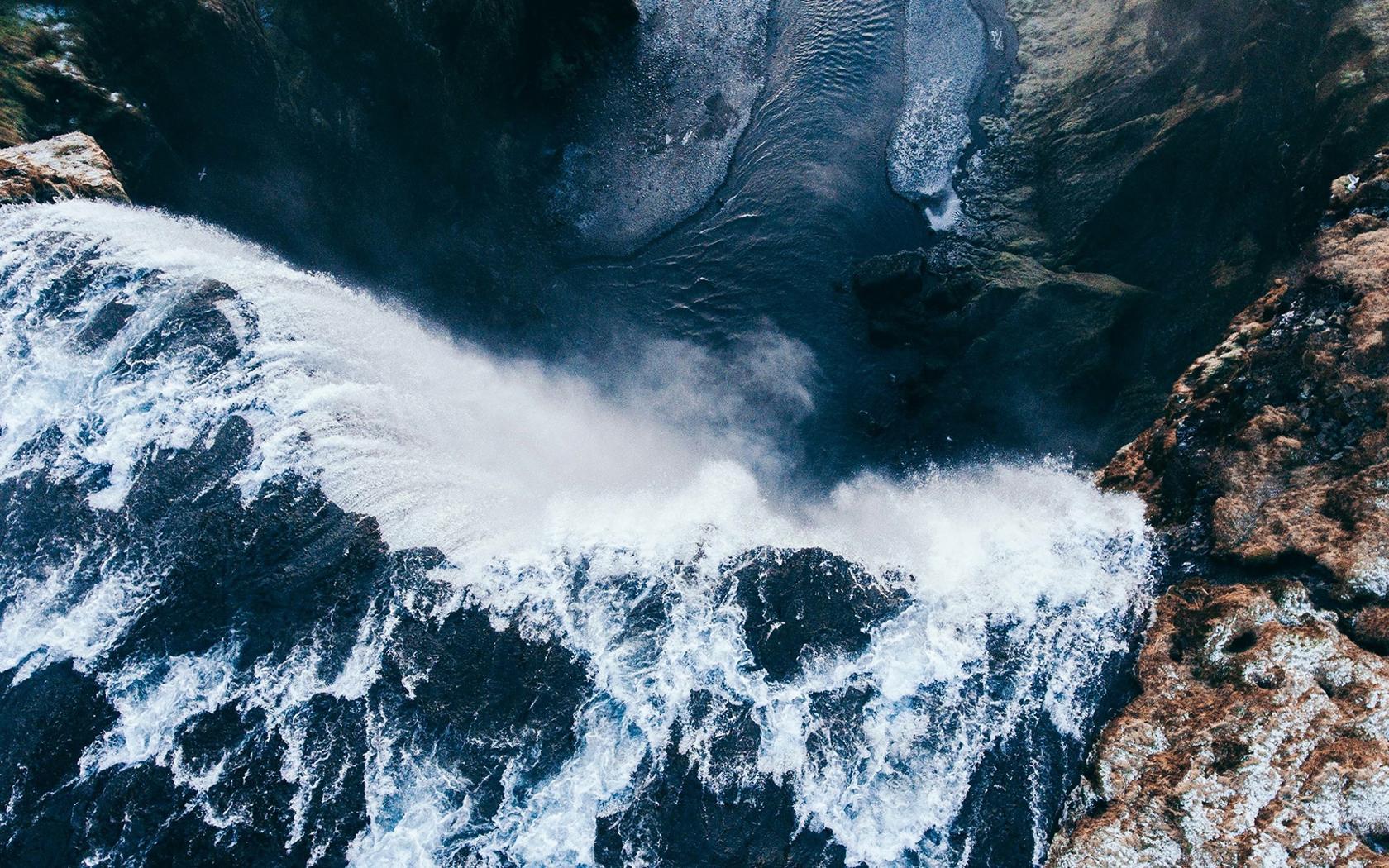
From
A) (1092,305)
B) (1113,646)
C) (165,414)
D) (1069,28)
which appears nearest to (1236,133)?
(1092,305)

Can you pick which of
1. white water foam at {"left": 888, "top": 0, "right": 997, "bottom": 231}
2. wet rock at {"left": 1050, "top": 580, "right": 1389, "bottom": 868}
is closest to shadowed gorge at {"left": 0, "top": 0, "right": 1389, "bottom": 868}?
wet rock at {"left": 1050, "top": 580, "right": 1389, "bottom": 868}

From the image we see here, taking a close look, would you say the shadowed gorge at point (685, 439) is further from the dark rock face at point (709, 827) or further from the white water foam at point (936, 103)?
the white water foam at point (936, 103)

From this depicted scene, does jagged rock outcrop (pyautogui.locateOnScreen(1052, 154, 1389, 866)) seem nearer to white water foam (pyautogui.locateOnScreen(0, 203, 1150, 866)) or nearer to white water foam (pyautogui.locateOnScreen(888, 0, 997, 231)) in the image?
white water foam (pyautogui.locateOnScreen(0, 203, 1150, 866))

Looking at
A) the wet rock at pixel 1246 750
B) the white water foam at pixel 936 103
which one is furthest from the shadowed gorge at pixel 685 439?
the white water foam at pixel 936 103

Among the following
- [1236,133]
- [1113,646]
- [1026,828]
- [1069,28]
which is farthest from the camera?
[1069,28]

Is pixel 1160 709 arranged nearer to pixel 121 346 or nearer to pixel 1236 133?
pixel 1236 133

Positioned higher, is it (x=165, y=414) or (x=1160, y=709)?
(x=1160, y=709)
